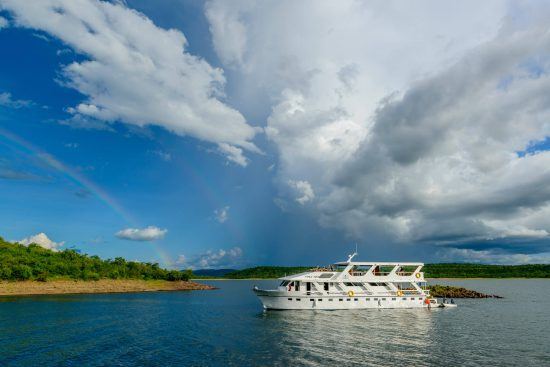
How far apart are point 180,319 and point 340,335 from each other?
29.8 meters

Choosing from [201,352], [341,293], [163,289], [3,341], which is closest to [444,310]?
[341,293]

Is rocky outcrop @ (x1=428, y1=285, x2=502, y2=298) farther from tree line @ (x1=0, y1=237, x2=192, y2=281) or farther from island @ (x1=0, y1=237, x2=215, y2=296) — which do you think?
tree line @ (x1=0, y1=237, x2=192, y2=281)

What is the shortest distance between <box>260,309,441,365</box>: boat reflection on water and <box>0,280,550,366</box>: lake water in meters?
0.11

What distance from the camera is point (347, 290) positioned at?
6862 cm

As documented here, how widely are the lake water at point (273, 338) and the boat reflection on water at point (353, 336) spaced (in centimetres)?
11

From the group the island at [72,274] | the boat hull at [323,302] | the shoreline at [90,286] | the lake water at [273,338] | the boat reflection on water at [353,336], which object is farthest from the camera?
the island at [72,274]

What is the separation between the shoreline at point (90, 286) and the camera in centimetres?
10844

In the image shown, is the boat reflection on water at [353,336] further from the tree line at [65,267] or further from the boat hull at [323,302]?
the tree line at [65,267]

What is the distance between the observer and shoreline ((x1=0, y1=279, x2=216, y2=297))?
108438 mm

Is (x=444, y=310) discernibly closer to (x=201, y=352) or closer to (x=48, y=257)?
(x=201, y=352)

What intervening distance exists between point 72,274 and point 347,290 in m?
103

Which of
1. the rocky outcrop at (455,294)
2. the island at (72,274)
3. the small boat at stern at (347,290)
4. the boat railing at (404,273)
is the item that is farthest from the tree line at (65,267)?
the boat railing at (404,273)

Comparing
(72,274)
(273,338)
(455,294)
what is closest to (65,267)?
(72,274)

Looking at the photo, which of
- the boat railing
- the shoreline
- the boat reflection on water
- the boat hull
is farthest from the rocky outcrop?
the shoreline
